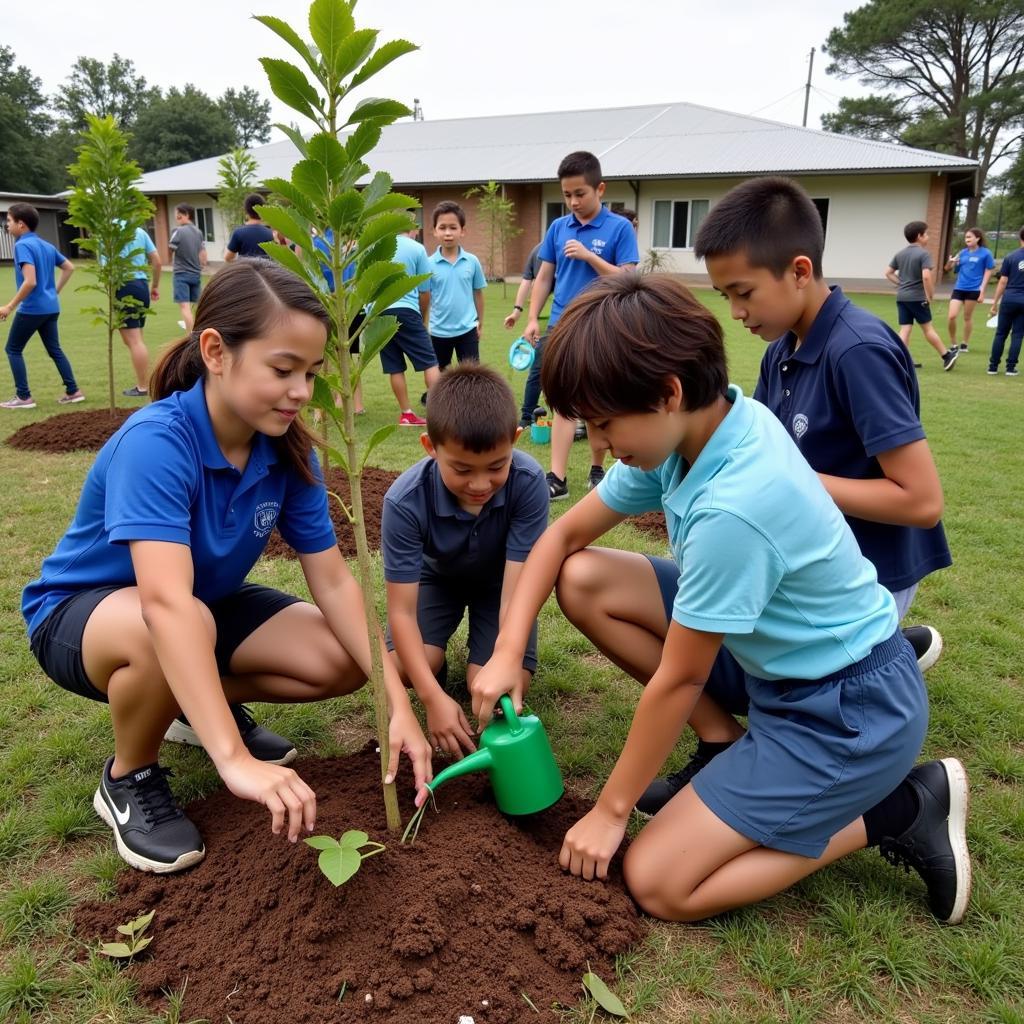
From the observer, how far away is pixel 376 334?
181 centimetres

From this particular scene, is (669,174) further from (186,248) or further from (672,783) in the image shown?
(672,783)

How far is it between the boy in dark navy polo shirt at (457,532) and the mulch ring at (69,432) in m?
4.33

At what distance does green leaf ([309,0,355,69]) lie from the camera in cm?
157

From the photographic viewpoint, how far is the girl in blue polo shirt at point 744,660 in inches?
71.6

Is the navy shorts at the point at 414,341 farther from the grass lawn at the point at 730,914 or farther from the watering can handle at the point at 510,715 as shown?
the watering can handle at the point at 510,715

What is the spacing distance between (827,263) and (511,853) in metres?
25.5

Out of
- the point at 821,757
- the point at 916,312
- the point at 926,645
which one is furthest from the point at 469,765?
the point at 916,312

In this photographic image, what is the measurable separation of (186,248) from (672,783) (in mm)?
11104

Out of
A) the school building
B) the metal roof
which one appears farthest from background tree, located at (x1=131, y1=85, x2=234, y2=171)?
the school building

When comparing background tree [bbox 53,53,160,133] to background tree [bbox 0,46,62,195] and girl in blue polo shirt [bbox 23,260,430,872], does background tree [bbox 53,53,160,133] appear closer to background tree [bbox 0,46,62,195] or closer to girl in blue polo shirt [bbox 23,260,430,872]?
background tree [bbox 0,46,62,195]

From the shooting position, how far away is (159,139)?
54875 mm

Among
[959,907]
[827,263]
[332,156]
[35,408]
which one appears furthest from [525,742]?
[827,263]

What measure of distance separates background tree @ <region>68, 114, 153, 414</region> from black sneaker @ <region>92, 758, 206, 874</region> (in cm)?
581

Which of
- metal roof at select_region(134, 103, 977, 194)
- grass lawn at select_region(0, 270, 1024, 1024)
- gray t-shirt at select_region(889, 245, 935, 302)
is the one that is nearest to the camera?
grass lawn at select_region(0, 270, 1024, 1024)
